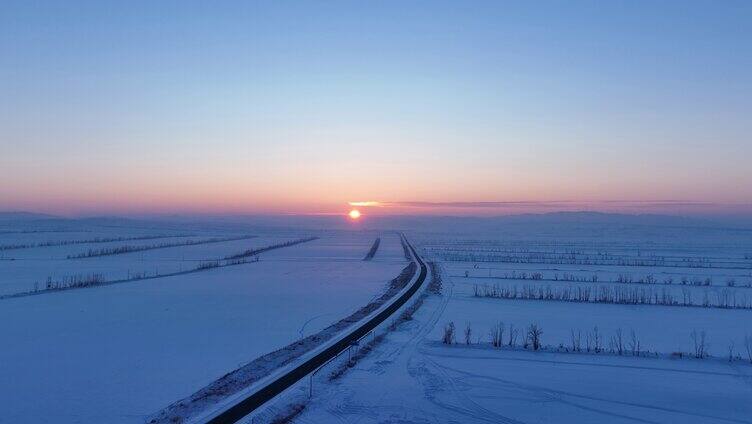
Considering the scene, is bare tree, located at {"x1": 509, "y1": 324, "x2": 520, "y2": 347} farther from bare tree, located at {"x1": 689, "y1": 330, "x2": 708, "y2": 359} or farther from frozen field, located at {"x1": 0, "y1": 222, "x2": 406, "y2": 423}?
frozen field, located at {"x1": 0, "y1": 222, "x2": 406, "y2": 423}

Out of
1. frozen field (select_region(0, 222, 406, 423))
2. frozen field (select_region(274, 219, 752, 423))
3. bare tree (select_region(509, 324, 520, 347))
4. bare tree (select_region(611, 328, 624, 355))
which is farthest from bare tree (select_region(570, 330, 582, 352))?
frozen field (select_region(0, 222, 406, 423))

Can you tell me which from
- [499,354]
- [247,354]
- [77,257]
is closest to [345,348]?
[247,354]

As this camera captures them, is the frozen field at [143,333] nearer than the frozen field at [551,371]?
No

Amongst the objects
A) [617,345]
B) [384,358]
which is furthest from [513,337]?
[384,358]

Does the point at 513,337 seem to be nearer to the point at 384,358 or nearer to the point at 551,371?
the point at 551,371

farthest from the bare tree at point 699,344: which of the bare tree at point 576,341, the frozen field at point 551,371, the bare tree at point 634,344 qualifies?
the bare tree at point 576,341

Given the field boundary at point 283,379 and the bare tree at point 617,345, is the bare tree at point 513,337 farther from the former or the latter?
the field boundary at point 283,379

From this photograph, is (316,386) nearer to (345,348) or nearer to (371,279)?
(345,348)

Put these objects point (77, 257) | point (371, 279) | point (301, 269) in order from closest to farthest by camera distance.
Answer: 1. point (371, 279)
2. point (301, 269)
3. point (77, 257)
